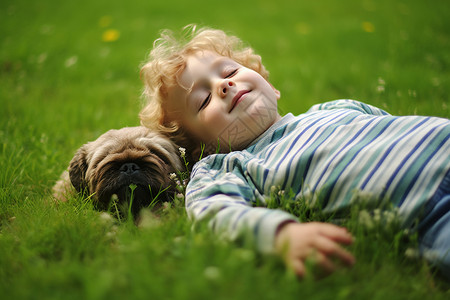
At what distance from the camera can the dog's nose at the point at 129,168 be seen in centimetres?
228

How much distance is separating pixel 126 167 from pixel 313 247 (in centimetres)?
133

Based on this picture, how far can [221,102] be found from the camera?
98.3 inches

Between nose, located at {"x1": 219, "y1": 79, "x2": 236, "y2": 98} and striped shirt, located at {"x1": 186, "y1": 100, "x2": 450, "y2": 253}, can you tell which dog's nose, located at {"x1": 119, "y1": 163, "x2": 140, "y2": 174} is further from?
nose, located at {"x1": 219, "y1": 79, "x2": 236, "y2": 98}

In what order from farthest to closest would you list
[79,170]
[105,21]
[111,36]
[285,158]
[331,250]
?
[105,21], [111,36], [79,170], [285,158], [331,250]

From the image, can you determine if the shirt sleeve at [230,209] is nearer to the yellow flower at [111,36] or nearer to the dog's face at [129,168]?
the dog's face at [129,168]

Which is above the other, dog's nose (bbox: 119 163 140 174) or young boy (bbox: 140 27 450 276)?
young boy (bbox: 140 27 450 276)

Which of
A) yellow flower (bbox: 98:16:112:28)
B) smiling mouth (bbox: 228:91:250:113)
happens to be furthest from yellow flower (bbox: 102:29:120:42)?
smiling mouth (bbox: 228:91:250:113)

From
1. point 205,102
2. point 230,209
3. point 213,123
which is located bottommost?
point 230,209

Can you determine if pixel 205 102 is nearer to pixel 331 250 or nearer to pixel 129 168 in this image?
pixel 129 168

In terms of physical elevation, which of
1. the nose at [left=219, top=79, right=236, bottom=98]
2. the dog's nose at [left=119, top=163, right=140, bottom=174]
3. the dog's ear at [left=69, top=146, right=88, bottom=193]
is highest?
the nose at [left=219, top=79, right=236, bottom=98]

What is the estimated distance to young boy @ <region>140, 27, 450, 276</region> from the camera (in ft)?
5.28

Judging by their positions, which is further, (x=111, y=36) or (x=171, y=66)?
(x=111, y=36)

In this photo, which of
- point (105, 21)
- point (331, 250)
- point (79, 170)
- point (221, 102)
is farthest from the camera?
point (105, 21)

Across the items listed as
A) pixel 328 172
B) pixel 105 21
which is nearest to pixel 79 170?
pixel 328 172
